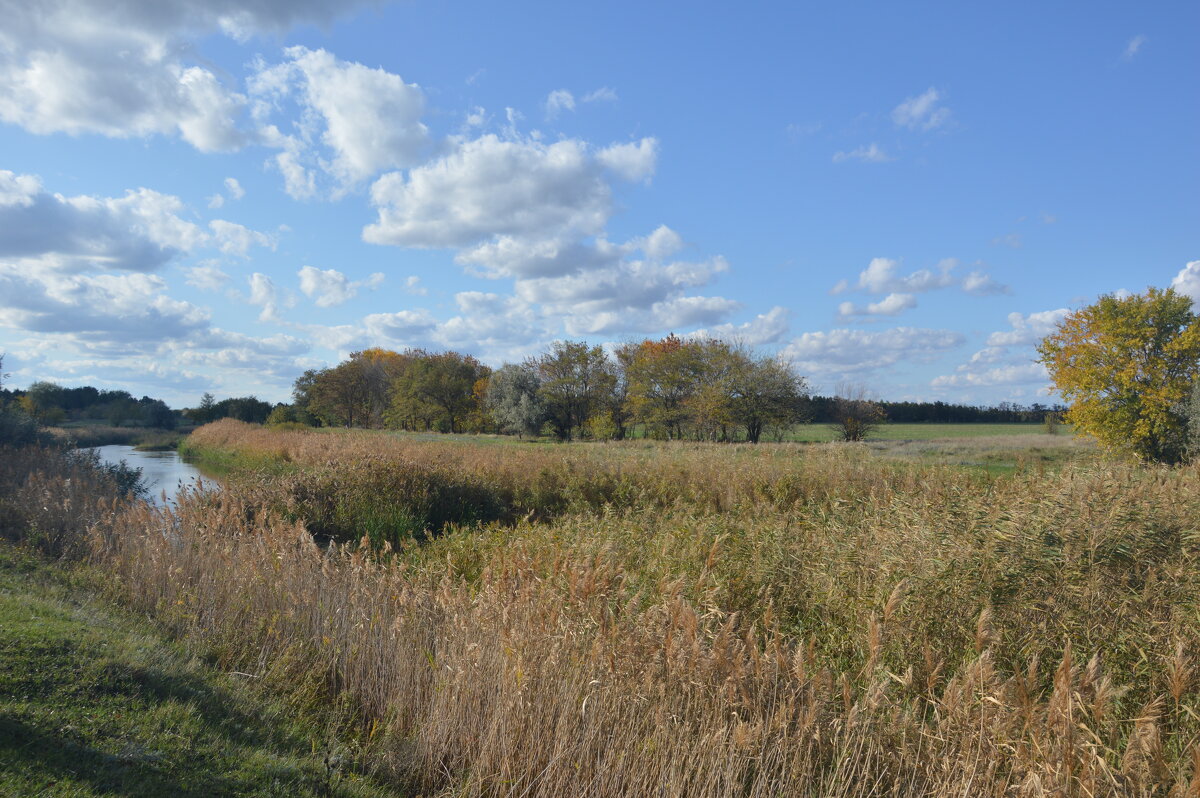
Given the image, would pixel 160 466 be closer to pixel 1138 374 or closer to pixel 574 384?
pixel 574 384

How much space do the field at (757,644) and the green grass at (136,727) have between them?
1.48 ft

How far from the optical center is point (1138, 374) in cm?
2258

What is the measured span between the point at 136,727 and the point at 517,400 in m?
45.2

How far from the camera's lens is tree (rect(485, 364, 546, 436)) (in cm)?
4716

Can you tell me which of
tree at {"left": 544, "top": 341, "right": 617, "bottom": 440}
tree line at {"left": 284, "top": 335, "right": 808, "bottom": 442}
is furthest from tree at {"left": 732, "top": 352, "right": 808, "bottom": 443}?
tree at {"left": 544, "top": 341, "right": 617, "bottom": 440}

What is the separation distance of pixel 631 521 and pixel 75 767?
7.66 meters

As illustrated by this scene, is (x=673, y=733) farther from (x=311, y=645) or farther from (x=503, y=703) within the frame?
(x=311, y=645)

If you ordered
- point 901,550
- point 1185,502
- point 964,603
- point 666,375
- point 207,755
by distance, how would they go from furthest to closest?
point 666,375, point 1185,502, point 901,550, point 964,603, point 207,755

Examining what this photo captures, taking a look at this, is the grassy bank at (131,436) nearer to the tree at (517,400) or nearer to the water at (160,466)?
the water at (160,466)

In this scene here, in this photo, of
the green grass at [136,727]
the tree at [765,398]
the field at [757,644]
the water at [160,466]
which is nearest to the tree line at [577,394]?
the tree at [765,398]

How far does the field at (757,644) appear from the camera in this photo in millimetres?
3387

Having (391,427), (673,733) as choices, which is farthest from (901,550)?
(391,427)

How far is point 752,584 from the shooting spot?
6.24 meters

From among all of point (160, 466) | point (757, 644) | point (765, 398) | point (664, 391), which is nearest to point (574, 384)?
point (664, 391)
